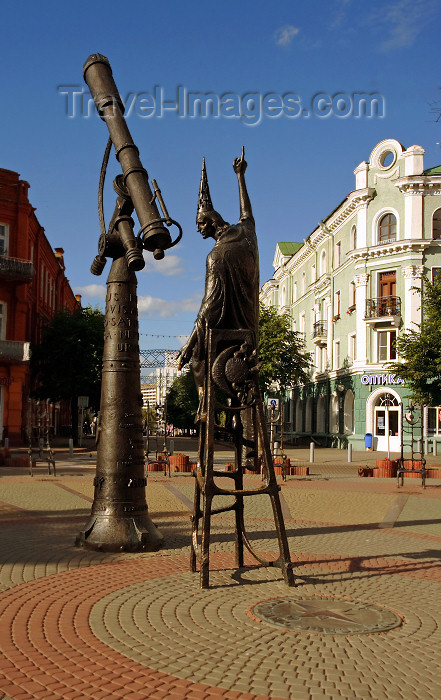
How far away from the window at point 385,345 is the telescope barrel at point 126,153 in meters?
30.3

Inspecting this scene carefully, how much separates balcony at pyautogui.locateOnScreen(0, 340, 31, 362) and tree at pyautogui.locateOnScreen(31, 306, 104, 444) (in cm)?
306

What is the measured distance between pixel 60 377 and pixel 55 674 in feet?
103

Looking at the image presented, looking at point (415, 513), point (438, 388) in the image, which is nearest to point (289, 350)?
point (438, 388)

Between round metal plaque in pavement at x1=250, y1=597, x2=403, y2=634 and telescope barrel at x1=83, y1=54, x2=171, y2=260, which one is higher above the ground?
telescope barrel at x1=83, y1=54, x2=171, y2=260

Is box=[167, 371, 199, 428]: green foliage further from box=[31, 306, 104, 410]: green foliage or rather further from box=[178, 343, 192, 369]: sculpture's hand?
box=[178, 343, 192, 369]: sculpture's hand

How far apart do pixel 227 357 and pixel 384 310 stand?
31258mm

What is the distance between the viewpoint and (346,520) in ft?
36.5

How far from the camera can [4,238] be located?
108ft

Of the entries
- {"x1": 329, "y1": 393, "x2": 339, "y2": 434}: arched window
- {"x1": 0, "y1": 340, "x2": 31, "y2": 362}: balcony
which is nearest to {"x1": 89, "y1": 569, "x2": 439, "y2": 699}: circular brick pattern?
{"x1": 0, "y1": 340, "x2": 31, "y2": 362}: balcony

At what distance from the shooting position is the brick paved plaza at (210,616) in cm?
407

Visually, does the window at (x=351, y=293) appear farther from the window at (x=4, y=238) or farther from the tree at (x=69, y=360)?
the window at (x=4, y=238)

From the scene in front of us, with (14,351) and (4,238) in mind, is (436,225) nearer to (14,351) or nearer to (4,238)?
(4,238)

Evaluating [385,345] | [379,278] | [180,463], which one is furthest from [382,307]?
[180,463]

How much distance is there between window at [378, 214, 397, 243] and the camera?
36.7m
